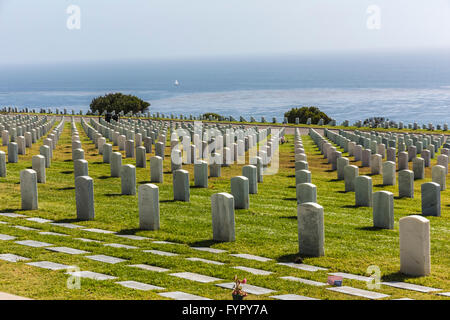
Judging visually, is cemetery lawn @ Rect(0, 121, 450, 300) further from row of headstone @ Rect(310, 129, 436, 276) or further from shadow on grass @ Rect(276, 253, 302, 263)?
row of headstone @ Rect(310, 129, 436, 276)

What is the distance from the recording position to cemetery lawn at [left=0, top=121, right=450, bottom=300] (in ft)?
32.3

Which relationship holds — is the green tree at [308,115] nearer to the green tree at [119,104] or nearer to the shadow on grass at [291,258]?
the green tree at [119,104]

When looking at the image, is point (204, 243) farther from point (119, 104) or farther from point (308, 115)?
point (119, 104)

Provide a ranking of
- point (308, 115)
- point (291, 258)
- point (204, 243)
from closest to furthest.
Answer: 1. point (291, 258)
2. point (204, 243)
3. point (308, 115)

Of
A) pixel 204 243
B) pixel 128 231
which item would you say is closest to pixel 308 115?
pixel 128 231

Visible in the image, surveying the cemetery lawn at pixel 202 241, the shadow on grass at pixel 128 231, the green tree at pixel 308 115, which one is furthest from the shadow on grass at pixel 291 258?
the green tree at pixel 308 115

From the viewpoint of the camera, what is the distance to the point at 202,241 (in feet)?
43.9

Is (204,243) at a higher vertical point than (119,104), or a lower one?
lower

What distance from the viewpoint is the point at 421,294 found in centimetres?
973

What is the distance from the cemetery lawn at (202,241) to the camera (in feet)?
32.3

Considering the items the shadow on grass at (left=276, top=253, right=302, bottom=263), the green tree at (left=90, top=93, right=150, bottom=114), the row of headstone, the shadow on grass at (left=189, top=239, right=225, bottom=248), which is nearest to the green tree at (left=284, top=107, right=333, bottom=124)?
the green tree at (left=90, top=93, right=150, bottom=114)

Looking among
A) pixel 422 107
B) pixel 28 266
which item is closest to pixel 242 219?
pixel 28 266

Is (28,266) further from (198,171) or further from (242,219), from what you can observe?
(198,171)
